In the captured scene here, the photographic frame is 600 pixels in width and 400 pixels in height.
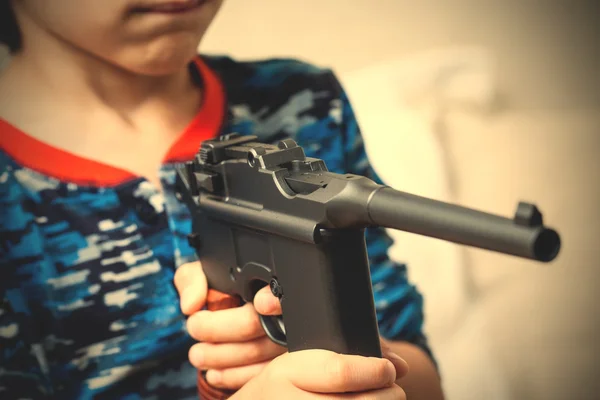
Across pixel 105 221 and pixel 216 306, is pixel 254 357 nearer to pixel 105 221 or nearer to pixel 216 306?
pixel 216 306

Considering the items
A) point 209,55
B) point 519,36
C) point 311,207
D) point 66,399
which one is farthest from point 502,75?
point 66,399

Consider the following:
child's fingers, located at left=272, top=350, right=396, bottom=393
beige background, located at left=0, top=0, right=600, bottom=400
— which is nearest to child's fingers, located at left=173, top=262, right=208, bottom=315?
child's fingers, located at left=272, top=350, right=396, bottom=393

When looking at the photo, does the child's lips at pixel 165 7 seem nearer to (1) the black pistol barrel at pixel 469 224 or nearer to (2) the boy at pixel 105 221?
(2) the boy at pixel 105 221

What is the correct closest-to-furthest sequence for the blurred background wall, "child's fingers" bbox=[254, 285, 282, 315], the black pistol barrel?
the black pistol barrel < "child's fingers" bbox=[254, 285, 282, 315] < the blurred background wall

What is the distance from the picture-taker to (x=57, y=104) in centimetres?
51

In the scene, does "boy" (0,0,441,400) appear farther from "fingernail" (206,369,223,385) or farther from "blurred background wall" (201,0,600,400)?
"blurred background wall" (201,0,600,400)

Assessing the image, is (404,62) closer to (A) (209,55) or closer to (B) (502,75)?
(B) (502,75)

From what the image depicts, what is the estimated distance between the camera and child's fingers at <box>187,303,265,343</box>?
44 cm

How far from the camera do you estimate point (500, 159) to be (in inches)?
27.6

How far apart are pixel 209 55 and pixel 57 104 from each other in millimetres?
167

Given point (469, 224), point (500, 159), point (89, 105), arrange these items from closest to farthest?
point (469, 224) < point (89, 105) < point (500, 159)

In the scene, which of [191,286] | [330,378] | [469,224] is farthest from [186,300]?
[469,224]

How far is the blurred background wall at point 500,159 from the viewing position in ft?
2.21

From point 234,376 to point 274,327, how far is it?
0.20 ft
